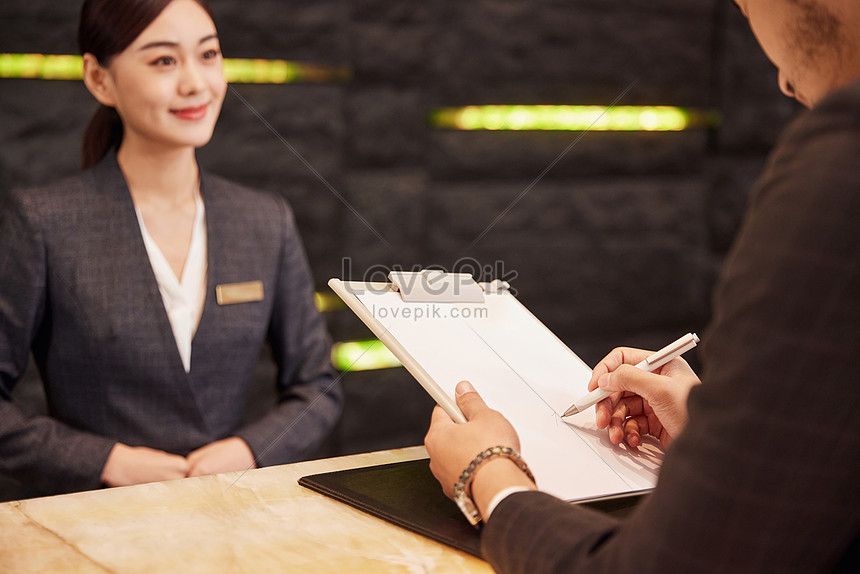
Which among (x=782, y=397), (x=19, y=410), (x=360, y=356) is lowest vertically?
(x=360, y=356)

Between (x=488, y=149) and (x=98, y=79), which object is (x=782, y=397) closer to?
(x=98, y=79)

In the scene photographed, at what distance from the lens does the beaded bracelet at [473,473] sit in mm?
583

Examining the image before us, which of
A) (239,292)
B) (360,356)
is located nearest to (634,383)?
(239,292)

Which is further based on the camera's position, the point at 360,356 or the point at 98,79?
the point at 360,356

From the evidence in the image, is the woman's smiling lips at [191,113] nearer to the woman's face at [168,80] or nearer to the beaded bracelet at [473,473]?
the woman's face at [168,80]

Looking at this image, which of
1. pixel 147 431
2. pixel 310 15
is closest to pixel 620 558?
pixel 147 431

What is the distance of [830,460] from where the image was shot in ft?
1.27

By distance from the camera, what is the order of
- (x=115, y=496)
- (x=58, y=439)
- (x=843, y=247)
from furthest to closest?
(x=58, y=439), (x=115, y=496), (x=843, y=247)

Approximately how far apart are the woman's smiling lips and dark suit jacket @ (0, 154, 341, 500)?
124mm

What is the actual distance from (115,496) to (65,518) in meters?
0.05

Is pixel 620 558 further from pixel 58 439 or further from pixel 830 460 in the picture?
pixel 58 439

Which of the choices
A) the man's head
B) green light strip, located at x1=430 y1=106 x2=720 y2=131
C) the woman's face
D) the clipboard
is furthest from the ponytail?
the man's head

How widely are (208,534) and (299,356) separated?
0.67 m

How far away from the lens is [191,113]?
1157mm
